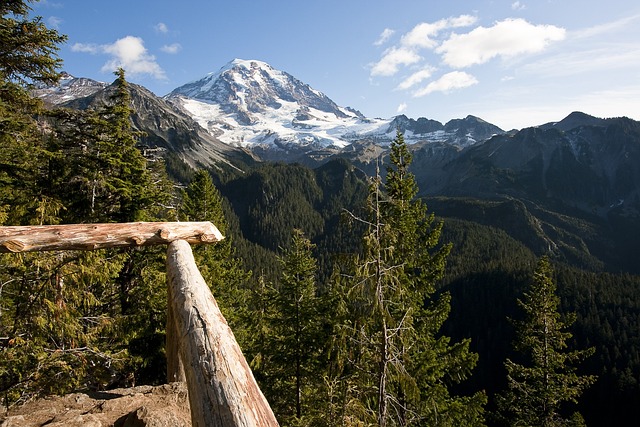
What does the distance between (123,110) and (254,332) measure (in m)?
17.0

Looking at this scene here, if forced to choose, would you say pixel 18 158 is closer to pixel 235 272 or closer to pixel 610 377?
pixel 235 272

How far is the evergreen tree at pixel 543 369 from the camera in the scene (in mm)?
18016

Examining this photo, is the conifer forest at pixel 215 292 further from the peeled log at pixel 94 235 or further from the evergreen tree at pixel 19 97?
the peeled log at pixel 94 235

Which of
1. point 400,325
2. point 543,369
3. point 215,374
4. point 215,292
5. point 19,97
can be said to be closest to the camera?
point 215,374

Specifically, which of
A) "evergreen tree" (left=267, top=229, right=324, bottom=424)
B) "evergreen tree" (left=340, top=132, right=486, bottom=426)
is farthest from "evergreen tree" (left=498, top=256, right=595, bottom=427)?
"evergreen tree" (left=267, top=229, right=324, bottom=424)

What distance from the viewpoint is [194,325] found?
8.41 feet

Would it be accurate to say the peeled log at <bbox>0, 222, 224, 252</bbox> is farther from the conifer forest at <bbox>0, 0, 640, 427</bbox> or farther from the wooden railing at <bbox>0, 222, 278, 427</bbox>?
the conifer forest at <bbox>0, 0, 640, 427</bbox>

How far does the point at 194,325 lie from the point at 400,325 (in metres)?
5.31

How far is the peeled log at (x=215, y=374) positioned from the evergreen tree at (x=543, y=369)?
64.9 ft

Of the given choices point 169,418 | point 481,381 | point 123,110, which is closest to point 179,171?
point 481,381

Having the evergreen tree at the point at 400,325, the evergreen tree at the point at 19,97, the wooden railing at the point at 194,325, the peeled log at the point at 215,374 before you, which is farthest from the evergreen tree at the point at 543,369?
the evergreen tree at the point at 19,97

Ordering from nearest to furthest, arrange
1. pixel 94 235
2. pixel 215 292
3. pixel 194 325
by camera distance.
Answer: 1. pixel 194 325
2. pixel 94 235
3. pixel 215 292

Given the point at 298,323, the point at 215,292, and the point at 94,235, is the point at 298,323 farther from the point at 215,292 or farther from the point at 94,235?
the point at 94,235

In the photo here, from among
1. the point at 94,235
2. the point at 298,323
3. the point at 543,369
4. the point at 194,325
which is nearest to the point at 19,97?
the point at 94,235
